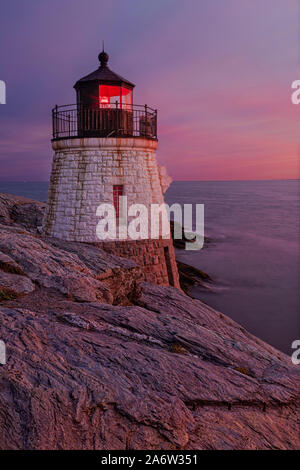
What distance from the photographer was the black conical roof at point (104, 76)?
1232 cm

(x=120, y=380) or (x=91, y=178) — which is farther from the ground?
(x=91, y=178)

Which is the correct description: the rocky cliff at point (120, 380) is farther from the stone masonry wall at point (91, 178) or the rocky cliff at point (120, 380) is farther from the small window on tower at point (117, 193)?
the small window on tower at point (117, 193)

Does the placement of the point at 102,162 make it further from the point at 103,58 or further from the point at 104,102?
the point at 103,58

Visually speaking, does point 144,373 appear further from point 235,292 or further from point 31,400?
point 235,292

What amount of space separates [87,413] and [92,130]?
10549 mm

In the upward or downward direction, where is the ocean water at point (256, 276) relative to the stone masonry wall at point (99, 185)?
downward

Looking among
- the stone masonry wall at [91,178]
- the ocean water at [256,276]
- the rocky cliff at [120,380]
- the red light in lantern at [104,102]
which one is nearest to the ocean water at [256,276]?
the ocean water at [256,276]

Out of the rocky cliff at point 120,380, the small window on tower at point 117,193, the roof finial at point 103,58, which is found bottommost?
the rocky cliff at point 120,380

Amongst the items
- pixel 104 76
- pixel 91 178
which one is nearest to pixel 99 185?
pixel 91 178

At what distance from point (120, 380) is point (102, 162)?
30.6ft

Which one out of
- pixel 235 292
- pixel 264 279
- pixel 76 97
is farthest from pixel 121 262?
pixel 264 279

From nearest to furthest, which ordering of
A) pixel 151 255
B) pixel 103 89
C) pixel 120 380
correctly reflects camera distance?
pixel 120 380
pixel 103 89
pixel 151 255

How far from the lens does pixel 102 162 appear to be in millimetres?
12383

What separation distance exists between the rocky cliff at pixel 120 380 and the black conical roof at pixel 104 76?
8.10 m
